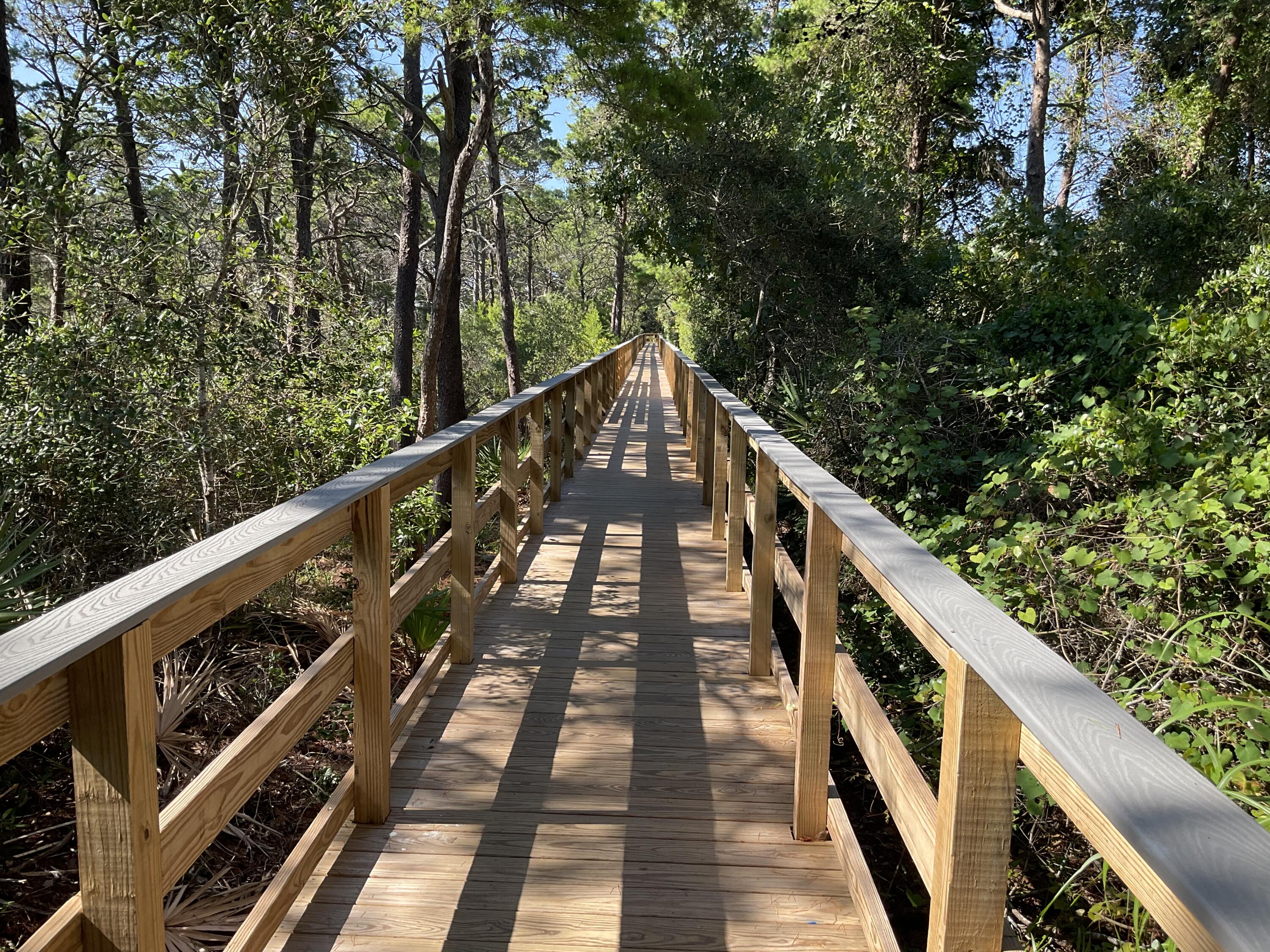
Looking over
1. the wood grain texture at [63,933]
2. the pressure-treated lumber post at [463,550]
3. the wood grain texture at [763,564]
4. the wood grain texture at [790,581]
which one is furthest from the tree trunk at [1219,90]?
the wood grain texture at [63,933]

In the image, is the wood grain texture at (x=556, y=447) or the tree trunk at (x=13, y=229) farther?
the wood grain texture at (x=556, y=447)

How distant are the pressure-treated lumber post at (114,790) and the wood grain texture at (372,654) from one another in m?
1.15

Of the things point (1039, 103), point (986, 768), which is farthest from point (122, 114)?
point (1039, 103)

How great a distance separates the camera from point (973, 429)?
22.6ft

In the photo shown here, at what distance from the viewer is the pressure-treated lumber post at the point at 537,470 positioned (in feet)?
21.6

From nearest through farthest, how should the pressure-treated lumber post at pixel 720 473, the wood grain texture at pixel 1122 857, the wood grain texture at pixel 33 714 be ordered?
1. the wood grain texture at pixel 1122 857
2. the wood grain texture at pixel 33 714
3. the pressure-treated lumber post at pixel 720 473

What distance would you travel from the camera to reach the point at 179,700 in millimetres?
4383

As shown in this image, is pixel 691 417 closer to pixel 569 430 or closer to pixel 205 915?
pixel 569 430

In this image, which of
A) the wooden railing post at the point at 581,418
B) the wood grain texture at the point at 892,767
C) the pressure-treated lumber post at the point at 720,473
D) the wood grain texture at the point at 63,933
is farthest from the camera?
the wooden railing post at the point at 581,418

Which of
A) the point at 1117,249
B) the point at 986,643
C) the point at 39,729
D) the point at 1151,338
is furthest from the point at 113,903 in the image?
the point at 1117,249

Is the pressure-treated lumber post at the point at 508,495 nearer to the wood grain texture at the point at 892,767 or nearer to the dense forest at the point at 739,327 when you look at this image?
the dense forest at the point at 739,327

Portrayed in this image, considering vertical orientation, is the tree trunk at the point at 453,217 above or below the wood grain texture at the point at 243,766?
above

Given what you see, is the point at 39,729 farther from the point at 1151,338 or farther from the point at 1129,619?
the point at 1151,338

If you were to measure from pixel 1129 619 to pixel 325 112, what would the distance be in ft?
27.8
